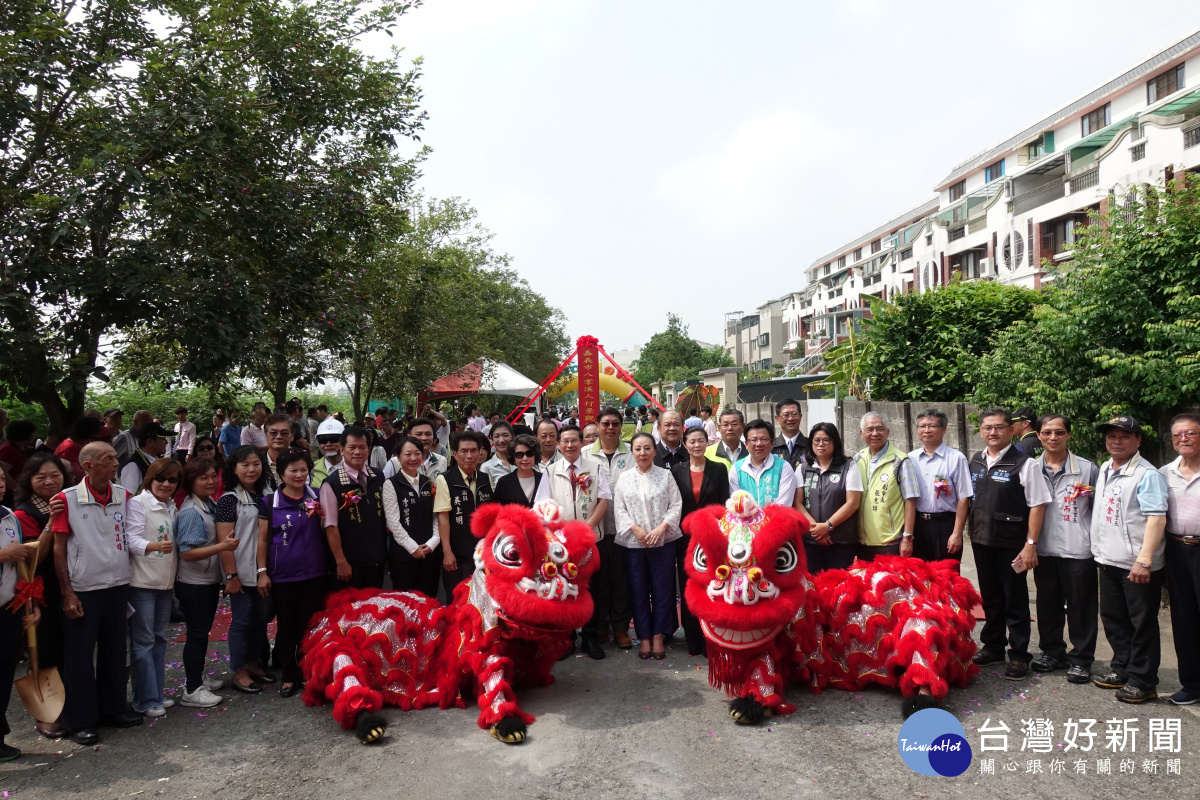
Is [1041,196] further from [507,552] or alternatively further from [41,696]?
[41,696]

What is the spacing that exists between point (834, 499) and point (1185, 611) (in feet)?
6.28

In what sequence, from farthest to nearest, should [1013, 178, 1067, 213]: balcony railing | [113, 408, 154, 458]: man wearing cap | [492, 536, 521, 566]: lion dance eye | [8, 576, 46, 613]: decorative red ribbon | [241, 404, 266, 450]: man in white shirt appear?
[1013, 178, 1067, 213]: balcony railing → [241, 404, 266, 450]: man in white shirt → [113, 408, 154, 458]: man wearing cap → [492, 536, 521, 566]: lion dance eye → [8, 576, 46, 613]: decorative red ribbon

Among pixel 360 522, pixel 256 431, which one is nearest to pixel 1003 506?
pixel 360 522

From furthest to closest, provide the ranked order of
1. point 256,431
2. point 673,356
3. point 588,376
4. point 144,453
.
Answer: point 673,356
point 588,376
point 256,431
point 144,453

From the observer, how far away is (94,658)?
166 inches

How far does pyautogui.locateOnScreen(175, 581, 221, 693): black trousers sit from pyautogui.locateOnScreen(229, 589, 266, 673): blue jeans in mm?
147

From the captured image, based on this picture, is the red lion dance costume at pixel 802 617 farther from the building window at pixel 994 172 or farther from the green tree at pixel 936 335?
the building window at pixel 994 172

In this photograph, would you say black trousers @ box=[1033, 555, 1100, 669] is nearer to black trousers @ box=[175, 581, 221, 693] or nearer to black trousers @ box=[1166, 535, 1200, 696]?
black trousers @ box=[1166, 535, 1200, 696]

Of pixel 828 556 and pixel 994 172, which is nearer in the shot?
pixel 828 556

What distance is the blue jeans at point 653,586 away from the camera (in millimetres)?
5227

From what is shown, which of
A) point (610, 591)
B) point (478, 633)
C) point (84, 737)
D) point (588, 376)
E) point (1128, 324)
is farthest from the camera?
point (588, 376)

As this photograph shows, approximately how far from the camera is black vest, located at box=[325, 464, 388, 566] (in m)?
4.89

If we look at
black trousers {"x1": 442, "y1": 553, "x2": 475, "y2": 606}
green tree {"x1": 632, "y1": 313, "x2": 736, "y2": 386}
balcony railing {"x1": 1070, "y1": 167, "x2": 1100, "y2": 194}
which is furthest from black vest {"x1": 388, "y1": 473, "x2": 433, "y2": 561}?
green tree {"x1": 632, "y1": 313, "x2": 736, "y2": 386}

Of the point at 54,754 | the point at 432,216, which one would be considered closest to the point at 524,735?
the point at 54,754
